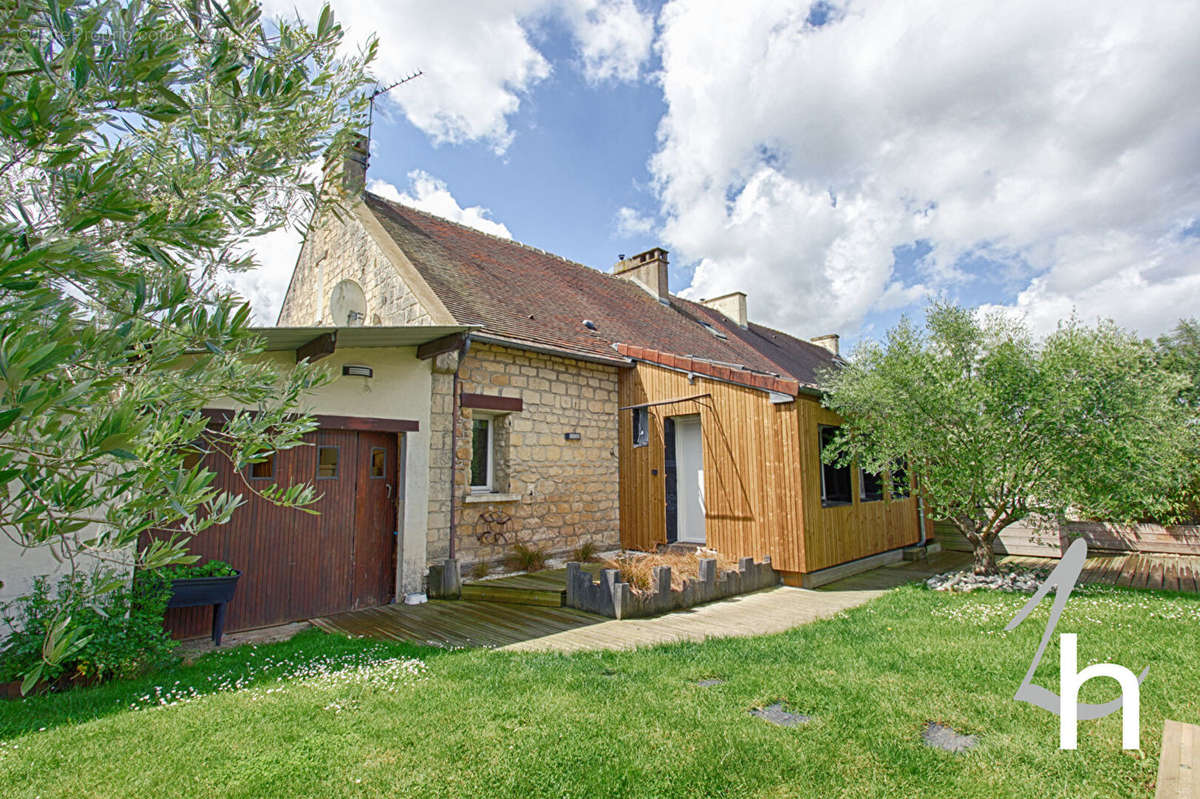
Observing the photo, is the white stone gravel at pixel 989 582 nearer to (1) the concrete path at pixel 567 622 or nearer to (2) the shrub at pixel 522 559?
(1) the concrete path at pixel 567 622

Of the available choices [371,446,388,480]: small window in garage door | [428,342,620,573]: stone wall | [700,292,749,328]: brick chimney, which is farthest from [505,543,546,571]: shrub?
[700,292,749,328]: brick chimney

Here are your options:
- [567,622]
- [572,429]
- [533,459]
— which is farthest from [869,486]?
[567,622]

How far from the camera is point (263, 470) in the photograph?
6.46 metres

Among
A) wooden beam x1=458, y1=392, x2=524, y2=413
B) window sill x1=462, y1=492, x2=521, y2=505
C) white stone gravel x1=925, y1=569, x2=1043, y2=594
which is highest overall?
wooden beam x1=458, y1=392, x2=524, y2=413

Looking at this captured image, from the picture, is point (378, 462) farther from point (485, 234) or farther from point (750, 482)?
point (485, 234)

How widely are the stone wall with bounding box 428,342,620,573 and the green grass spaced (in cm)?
294

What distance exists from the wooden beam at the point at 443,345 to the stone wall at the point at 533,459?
0.32m

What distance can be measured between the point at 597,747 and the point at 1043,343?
730 centimetres

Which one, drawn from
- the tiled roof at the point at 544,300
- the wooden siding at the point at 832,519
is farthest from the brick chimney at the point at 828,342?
the wooden siding at the point at 832,519

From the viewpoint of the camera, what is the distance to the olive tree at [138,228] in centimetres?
132

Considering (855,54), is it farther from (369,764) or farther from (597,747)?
(369,764)

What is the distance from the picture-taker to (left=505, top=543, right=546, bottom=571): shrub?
8.52 m

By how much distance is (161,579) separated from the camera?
5.18 m

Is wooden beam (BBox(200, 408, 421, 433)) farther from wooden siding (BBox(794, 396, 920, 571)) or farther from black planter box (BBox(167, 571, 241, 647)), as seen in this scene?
wooden siding (BBox(794, 396, 920, 571))
